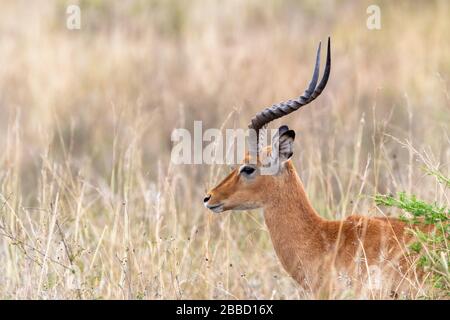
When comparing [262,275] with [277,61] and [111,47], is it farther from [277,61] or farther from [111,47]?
[111,47]

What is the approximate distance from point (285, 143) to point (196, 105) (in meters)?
7.06

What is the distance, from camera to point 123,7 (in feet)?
58.4

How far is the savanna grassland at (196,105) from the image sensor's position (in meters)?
8.50

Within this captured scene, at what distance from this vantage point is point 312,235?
6.95 metres

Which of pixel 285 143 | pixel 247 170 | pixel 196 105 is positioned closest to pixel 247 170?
pixel 247 170

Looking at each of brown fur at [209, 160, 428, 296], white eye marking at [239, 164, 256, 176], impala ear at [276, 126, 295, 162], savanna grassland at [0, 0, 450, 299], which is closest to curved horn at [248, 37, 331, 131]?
impala ear at [276, 126, 295, 162]

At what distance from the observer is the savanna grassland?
8.50 m

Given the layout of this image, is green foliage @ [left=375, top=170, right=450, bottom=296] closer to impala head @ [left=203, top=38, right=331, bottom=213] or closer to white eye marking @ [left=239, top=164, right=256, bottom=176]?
impala head @ [left=203, top=38, right=331, bottom=213]

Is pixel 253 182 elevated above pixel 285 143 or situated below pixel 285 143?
below

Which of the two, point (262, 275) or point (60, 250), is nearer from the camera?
point (60, 250)

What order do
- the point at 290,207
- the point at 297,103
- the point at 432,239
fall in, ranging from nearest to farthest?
the point at 432,239
the point at 297,103
the point at 290,207

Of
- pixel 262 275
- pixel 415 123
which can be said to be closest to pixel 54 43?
pixel 415 123

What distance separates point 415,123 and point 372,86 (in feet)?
6.73

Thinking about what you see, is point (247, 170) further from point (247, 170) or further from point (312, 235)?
point (312, 235)
